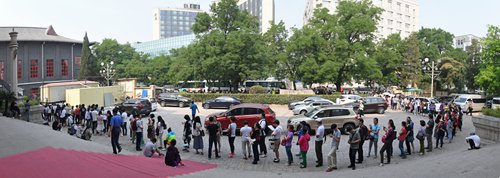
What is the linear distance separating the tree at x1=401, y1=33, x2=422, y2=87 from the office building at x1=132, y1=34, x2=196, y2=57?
86.6 metres

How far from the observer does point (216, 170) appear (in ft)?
39.8

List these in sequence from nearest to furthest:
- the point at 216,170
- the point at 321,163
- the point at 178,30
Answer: the point at 216,170
the point at 321,163
the point at 178,30

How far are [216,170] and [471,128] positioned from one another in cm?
1607

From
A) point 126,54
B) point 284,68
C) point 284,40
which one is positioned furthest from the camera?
point 126,54

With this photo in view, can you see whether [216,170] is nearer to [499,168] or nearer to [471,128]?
[499,168]

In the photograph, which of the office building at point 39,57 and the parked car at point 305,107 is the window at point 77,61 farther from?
the parked car at point 305,107

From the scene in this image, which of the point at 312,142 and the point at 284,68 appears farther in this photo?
the point at 284,68

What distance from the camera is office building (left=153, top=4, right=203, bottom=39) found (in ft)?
616

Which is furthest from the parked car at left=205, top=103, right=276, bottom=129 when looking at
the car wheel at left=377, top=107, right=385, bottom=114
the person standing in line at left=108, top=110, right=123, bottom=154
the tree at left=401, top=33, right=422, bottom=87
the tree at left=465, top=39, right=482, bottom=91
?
the tree at left=401, top=33, right=422, bottom=87

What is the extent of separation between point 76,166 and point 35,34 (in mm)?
50638

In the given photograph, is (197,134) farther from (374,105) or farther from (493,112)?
(374,105)

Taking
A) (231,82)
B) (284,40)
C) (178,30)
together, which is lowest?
(231,82)

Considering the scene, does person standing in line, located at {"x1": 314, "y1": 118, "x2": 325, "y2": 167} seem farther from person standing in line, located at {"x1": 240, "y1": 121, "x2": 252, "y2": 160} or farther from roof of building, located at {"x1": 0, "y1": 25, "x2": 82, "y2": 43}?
roof of building, located at {"x1": 0, "y1": 25, "x2": 82, "y2": 43}

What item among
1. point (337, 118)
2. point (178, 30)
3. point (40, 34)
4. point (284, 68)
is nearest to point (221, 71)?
point (284, 68)
